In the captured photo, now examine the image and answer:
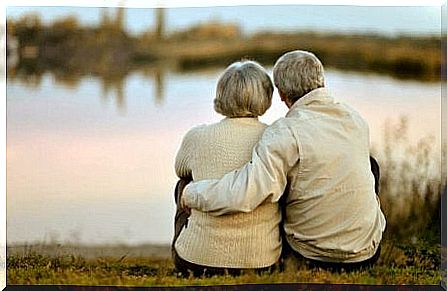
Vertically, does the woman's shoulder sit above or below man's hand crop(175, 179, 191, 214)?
above

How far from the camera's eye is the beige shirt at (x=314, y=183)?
411 cm

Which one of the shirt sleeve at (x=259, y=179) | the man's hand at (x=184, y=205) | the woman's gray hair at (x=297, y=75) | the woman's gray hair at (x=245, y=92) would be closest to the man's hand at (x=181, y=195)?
the man's hand at (x=184, y=205)

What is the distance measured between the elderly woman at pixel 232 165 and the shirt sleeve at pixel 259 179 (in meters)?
0.07

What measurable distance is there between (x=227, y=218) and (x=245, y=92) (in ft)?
1.69

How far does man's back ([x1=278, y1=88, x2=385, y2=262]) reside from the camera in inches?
164

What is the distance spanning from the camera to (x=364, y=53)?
179 inches

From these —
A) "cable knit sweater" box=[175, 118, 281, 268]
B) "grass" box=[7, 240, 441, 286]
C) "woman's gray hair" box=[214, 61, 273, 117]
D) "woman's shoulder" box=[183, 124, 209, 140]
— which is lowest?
"grass" box=[7, 240, 441, 286]

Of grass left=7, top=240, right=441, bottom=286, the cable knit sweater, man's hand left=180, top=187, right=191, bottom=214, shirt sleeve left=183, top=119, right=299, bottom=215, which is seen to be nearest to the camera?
shirt sleeve left=183, top=119, right=299, bottom=215

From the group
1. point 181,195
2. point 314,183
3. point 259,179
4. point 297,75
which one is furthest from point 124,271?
point 297,75

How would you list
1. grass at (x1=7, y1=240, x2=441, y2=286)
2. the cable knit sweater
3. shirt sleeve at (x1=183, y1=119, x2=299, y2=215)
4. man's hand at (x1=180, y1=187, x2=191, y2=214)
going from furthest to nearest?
grass at (x1=7, y1=240, x2=441, y2=286) < man's hand at (x1=180, y1=187, x2=191, y2=214) < the cable knit sweater < shirt sleeve at (x1=183, y1=119, x2=299, y2=215)

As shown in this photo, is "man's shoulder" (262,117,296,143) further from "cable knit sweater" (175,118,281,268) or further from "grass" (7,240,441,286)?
"grass" (7,240,441,286)

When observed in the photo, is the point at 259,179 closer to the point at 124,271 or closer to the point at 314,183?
the point at 314,183

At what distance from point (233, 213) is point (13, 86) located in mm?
1124

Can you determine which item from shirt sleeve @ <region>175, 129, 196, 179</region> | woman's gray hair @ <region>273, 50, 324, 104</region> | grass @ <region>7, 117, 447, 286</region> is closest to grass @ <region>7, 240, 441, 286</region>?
grass @ <region>7, 117, 447, 286</region>
